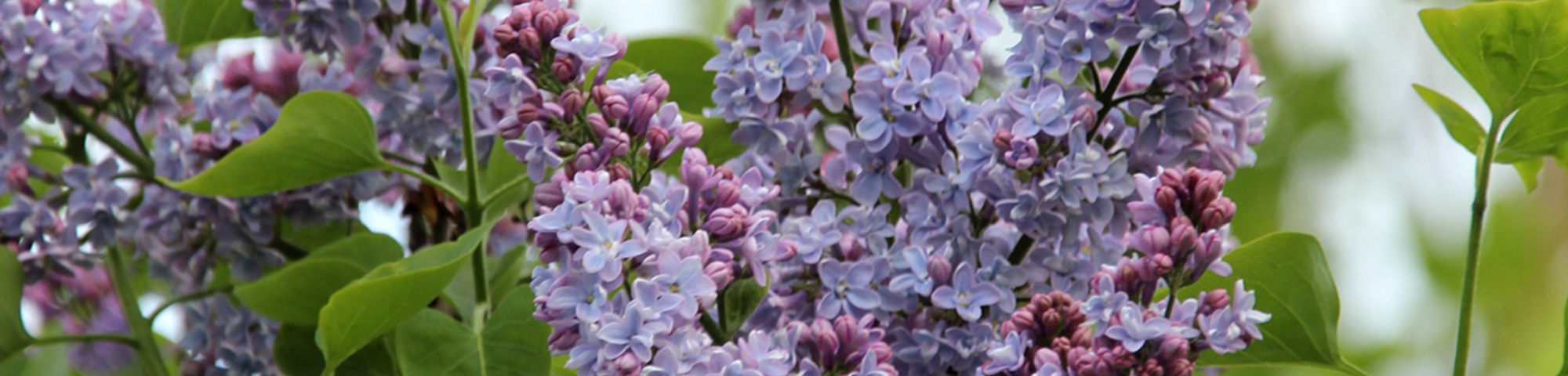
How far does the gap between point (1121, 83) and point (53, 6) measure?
46 cm

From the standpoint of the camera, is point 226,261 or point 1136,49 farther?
point 226,261

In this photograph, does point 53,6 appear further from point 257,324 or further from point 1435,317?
point 1435,317

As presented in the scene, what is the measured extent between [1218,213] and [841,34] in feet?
0.55

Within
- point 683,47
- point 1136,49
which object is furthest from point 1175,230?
point 683,47

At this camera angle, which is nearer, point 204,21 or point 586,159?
point 586,159

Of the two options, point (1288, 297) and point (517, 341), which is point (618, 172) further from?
point (1288, 297)

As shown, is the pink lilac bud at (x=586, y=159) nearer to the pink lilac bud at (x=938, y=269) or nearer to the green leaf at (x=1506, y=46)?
the pink lilac bud at (x=938, y=269)

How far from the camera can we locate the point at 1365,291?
1.24 meters

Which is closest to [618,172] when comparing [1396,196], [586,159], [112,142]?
[586,159]

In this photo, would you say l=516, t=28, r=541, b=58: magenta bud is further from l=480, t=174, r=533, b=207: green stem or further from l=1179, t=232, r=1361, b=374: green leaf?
l=1179, t=232, r=1361, b=374: green leaf

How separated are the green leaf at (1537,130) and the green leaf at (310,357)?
0.45m

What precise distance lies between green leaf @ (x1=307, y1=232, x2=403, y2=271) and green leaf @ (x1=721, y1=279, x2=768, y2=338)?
0.20 meters

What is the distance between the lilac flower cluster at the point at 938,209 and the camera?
1.28ft

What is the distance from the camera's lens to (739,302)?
1.45 ft
